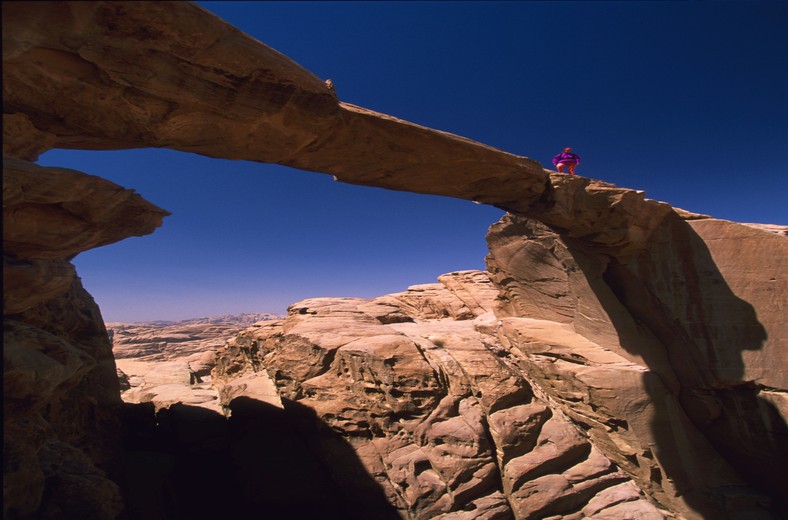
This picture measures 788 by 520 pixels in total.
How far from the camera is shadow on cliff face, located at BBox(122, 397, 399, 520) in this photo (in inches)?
340

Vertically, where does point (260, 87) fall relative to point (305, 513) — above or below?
above

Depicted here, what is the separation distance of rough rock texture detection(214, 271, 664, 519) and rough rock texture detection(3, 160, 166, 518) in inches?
227

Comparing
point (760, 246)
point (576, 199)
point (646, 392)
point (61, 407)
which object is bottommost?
point (646, 392)

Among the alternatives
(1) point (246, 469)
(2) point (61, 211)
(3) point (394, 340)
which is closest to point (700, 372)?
(3) point (394, 340)

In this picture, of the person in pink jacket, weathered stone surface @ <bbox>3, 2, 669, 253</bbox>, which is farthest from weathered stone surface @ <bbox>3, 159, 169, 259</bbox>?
the person in pink jacket

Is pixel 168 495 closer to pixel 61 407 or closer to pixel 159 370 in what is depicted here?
pixel 61 407

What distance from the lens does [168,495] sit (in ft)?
28.1

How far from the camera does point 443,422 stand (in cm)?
928

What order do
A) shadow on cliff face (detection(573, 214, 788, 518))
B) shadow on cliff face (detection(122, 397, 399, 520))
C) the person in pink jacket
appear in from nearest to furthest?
shadow on cliff face (detection(573, 214, 788, 518)) → shadow on cliff face (detection(122, 397, 399, 520)) → the person in pink jacket

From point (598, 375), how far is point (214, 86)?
1116 centimetres

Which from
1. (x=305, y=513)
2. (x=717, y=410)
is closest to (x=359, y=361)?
(x=305, y=513)

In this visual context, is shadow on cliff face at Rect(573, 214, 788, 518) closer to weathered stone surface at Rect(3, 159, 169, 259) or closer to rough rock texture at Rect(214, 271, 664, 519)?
rough rock texture at Rect(214, 271, 664, 519)

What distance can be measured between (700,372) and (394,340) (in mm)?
8407

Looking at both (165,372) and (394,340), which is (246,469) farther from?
(165,372)
